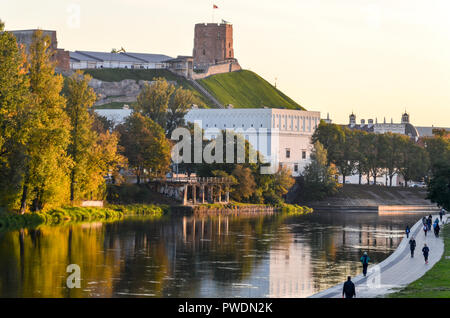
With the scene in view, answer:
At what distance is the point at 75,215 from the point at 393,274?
46373 mm

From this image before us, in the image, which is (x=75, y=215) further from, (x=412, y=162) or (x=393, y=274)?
(x=412, y=162)

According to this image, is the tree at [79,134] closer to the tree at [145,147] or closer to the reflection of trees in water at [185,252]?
the reflection of trees in water at [185,252]

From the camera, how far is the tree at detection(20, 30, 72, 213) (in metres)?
80.8

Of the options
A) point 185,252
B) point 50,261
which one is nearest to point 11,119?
point 185,252

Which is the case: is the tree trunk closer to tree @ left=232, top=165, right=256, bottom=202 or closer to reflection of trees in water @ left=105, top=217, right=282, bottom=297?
reflection of trees in water @ left=105, top=217, right=282, bottom=297

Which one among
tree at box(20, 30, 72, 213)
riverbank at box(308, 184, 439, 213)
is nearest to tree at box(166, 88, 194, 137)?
riverbank at box(308, 184, 439, 213)

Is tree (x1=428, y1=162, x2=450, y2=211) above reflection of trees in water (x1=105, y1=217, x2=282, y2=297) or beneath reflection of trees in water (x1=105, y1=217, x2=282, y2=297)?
above

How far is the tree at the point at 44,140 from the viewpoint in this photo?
80.8m

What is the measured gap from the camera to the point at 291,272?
55219 millimetres

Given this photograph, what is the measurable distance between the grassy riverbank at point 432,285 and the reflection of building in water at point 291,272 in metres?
5.23

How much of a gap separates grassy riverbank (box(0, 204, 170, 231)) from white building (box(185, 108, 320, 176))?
54.3 metres
